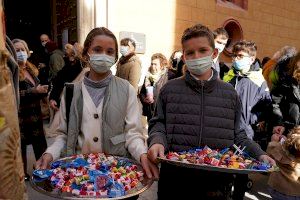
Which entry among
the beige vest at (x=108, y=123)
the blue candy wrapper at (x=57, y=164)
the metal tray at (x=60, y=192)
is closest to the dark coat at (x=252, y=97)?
the beige vest at (x=108, y=123)

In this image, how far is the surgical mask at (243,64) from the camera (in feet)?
11.8

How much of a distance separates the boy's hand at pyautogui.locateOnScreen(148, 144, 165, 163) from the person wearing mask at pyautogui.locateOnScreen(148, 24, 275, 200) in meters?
0.12

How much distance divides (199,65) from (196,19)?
812 centimetres

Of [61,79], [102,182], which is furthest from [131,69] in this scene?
[102,182]

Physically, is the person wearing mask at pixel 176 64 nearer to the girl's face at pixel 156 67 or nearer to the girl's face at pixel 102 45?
the girl's face at pixel 156 67

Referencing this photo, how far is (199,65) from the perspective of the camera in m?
2.24

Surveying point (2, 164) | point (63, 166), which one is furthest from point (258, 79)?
point (2, 164)

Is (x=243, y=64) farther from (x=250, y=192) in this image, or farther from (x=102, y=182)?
(x=102, y=182)

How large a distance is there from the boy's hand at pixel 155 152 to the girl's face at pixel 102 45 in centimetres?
72

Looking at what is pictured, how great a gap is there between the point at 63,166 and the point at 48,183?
0.20 metres

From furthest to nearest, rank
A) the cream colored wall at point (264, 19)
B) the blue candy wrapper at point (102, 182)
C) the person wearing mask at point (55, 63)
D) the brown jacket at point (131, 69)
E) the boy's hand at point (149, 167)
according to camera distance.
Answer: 1. the cream colored wall at point (264, 19)
2. the person wearing mask at point (55, 63)
3. the brown jacket at point (131, 69)
4. the boy's hand at point (149, 167)
5. the blue candy wrapper at point (102, 182)

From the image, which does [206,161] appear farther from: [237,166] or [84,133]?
[84,133]

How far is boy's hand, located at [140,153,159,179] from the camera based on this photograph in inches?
73.2

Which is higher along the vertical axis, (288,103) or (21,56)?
(21,56)
